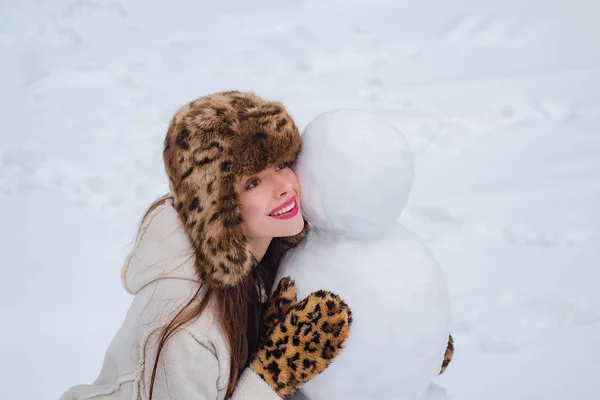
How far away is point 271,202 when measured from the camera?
1545 mm

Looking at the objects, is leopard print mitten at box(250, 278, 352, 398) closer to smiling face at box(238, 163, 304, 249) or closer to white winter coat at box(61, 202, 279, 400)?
white winter coat at box(61, 202, 279, 400)

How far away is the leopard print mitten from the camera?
1515 mm

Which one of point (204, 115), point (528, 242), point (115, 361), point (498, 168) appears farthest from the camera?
point (498, 168)

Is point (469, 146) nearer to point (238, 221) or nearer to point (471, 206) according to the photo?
Answer: point (471, 206)

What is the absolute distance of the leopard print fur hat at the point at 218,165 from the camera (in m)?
1.45

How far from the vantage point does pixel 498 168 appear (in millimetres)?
3516

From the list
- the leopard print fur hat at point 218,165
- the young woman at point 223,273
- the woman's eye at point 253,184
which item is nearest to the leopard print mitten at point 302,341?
the young woman at point 223,273

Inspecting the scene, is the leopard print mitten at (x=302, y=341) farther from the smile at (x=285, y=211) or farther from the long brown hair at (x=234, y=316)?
the smile at (x=285, y=211)

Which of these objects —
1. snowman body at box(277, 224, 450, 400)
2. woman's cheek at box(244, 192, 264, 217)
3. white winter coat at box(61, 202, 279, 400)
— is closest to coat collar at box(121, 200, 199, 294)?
white winter coat at box(61, 202, 279, 400)

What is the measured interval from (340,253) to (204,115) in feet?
1.32

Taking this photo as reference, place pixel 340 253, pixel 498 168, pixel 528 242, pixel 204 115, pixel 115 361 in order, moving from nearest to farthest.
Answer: pixel 204 115
pixel 340 253
pixel 115 361
pixel 528 242
pixel 498 168

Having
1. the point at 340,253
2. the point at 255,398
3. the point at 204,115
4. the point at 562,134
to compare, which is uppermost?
the point at 204,115

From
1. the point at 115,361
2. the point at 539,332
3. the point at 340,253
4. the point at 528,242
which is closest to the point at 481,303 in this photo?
the point at 539,332

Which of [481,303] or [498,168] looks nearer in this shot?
[481,303]
